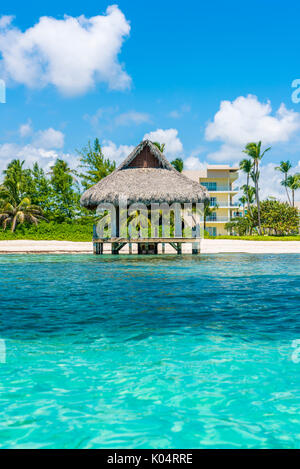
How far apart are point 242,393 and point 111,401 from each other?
955 millimetres

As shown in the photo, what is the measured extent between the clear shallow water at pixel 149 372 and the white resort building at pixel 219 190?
3847cm

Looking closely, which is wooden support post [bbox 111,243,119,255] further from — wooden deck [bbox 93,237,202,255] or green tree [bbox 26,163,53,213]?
green tree [bbox 26,163,53,213]

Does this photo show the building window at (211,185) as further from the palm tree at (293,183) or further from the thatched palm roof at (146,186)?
the thatched palm roof at (146,186)

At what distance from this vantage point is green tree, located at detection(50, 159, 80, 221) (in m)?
33.3

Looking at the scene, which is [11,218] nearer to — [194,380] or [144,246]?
[144,246]

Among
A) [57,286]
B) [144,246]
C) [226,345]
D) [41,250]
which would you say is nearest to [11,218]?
[41,250]

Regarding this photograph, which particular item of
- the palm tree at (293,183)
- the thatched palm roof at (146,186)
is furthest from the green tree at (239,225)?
the thatched palm roof at (146,186)

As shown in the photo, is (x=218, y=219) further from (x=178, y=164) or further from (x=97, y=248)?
(x=97, y=248)

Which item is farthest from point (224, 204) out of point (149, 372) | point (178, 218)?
point (149, 372)

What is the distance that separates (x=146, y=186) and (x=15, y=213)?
1471cm

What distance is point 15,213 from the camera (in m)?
29.8

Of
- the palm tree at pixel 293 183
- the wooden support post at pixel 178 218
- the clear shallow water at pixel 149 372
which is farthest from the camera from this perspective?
the palm tree at pixel 293 183

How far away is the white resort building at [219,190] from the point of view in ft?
148
